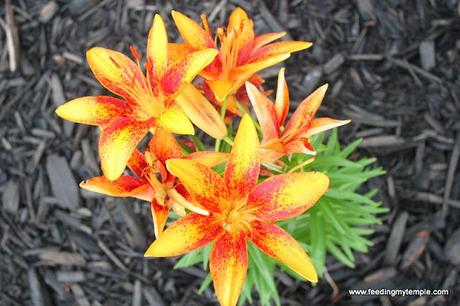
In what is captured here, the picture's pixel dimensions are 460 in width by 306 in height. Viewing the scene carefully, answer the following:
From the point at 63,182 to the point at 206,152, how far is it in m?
1.72

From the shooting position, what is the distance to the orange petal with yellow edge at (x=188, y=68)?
1558 millimetres

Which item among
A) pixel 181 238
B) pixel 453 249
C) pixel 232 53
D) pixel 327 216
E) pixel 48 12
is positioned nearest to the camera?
pixel 181 238

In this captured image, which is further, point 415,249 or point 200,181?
point 415,249

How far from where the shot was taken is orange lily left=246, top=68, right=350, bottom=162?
1.68m

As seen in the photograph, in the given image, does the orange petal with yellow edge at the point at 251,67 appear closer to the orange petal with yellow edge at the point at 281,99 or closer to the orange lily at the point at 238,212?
the orange petal with yellow edge at the point at 281,99

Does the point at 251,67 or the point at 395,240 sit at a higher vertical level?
the point at 251,67

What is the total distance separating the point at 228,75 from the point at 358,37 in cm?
182

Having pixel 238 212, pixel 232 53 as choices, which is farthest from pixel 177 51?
pixel 238 212

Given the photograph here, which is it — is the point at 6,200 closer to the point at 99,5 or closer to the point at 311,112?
the point at 99,5

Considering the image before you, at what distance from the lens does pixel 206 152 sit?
5.43 ft

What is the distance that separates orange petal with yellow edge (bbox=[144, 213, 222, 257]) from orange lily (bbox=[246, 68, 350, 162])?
328mm

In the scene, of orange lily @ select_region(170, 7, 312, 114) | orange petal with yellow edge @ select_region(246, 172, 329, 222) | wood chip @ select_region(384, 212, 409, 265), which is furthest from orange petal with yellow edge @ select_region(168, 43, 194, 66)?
wood chip @ select_region(384, 212, 409, 265)

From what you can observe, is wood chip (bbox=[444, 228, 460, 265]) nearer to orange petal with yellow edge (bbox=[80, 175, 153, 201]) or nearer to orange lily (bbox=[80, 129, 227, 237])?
orange lily (bbox=[80, 129, 227, 237])

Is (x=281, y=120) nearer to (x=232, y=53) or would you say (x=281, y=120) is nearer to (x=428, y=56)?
(x=232, y=53)
